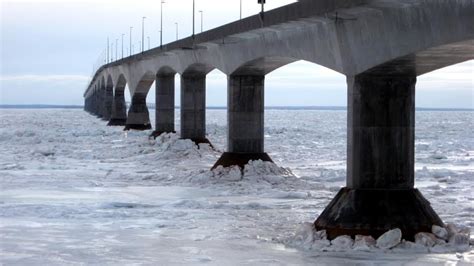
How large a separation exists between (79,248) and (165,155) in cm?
2202

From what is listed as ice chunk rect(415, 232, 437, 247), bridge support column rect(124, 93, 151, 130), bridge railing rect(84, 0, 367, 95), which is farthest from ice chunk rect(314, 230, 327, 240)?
bridge support column rect(124, 93, 151, 130)

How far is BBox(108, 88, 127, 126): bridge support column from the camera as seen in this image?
79169mm

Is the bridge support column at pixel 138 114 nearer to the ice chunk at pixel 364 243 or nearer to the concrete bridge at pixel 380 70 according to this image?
the concrete bridge at pixel 380 70

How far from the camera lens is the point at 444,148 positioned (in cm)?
4862

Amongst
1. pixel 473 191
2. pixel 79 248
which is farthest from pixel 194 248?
pixel 473 191

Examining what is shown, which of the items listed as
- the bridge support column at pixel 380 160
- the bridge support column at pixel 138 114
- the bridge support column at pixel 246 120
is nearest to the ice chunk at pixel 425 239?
the bridge support column at pixel 380 160

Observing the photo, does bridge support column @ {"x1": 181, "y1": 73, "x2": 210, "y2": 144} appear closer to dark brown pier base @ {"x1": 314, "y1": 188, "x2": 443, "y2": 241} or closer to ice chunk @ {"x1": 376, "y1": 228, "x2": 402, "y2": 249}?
dark brown pier base @ {"x1": 314, "y1": 188, "x2": 443, "y2": 241}

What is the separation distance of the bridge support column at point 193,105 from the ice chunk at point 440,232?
2558 cm

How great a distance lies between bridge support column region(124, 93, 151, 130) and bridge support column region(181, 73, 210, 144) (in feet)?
77.5

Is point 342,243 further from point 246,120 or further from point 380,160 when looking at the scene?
point 246,120

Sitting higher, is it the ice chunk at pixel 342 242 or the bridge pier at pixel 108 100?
the bridge pier at pixel 108 100

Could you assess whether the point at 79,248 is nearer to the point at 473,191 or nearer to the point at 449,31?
the point at 449,31

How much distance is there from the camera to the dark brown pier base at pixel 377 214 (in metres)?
15.8

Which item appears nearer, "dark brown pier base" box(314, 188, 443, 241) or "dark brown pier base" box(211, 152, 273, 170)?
"dark brown pier base" box(314, 188, 443, 241)
